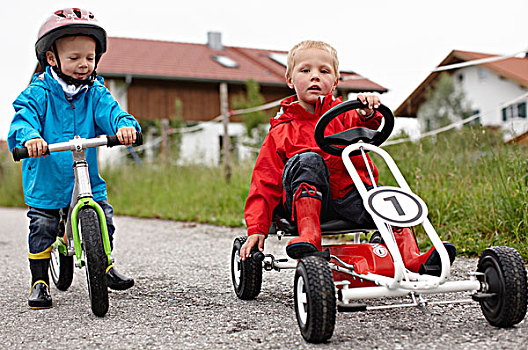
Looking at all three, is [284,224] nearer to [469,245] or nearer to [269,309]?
[269,309]

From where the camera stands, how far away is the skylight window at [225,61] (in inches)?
1121

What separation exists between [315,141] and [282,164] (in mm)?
230

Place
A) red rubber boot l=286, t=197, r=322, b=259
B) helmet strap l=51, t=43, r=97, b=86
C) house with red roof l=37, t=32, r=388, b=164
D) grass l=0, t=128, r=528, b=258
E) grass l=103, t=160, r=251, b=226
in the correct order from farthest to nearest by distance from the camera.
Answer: house with red roof l=37, t=32, r=388, b=164 < grass l=103, t=160, r=251, b=226 < grass l=0, t=128, r=528, b=258 < helmet strap l=51, t=43, r=97, b=86 < red rubber boot l=286, t=197, r=322, b=259

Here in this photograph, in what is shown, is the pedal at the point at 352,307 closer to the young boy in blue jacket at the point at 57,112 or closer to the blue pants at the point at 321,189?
the blue pants at the point at 321,189

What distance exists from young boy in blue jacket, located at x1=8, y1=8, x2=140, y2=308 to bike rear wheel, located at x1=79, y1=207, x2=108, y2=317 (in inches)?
18.0

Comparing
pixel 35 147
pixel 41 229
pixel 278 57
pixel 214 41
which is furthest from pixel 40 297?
pixel 278 57

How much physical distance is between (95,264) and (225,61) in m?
27.1

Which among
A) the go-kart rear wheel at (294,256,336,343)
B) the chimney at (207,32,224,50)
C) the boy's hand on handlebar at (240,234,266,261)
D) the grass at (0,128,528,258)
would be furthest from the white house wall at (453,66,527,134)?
the go-kart rear wheel at (294,256,336,343)

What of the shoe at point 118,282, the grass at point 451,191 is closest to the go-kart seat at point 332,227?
the shoe at point 118,282

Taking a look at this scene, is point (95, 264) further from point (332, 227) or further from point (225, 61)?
point (225, 61)

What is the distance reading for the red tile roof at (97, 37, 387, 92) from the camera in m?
25.7

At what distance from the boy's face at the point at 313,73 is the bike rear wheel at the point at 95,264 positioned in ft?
3.94

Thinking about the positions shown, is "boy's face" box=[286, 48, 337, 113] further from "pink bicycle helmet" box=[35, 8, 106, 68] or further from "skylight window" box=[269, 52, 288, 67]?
"skylight window" box=[269, 52, 288, 67]

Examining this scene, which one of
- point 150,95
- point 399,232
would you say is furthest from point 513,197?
point 150,95
